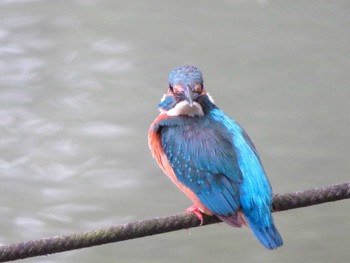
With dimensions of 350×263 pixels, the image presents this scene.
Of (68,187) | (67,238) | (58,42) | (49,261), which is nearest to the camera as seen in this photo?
(67,238)

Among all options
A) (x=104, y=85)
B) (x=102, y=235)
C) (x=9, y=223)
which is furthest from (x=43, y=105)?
(x=102, y=235)

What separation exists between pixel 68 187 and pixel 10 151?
49 centimetres

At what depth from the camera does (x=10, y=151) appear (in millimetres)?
5504

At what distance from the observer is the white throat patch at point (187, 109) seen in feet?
9.46

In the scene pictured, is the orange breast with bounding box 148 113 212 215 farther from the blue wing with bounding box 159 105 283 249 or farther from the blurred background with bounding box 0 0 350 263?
the blurred background with bounding box 0 0 350 263

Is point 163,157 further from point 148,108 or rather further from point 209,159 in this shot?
point 148,108

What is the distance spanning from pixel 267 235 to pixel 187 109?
529 mm

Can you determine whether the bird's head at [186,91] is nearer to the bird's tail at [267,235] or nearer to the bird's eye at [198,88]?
the bird's eye at [198,88]

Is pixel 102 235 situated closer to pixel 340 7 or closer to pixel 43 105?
pixel 43 105

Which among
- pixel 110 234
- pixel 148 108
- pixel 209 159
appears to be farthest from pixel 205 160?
pixel 148 108

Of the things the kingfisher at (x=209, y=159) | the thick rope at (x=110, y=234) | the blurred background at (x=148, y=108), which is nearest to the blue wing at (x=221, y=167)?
the kingfisher at (x=209, y=159)

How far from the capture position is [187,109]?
9.52ft

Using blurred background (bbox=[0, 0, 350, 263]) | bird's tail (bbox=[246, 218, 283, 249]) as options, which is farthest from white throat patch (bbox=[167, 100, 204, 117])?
blurred background (bbox=[0, 0, 350, 263])

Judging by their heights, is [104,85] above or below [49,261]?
above
